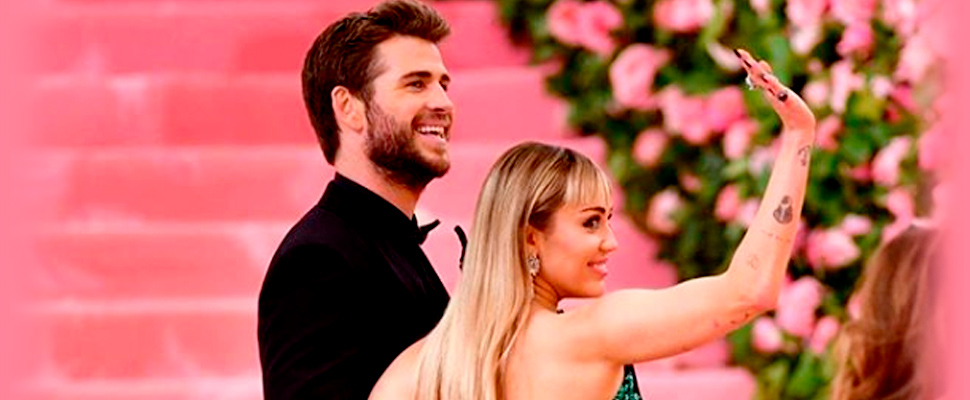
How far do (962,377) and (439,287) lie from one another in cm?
73

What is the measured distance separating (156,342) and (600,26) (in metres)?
1.36

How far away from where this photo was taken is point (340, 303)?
3.00m

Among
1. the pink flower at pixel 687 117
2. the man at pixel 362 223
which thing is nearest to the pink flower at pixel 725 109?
the pink flower at pixel 687 117

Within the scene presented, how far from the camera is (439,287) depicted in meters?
3.26

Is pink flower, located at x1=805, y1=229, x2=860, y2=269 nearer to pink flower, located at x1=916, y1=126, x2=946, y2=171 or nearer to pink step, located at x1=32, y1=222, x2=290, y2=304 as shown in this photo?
pink flower, located at x1=916, y1=126, x2=946, y2=171

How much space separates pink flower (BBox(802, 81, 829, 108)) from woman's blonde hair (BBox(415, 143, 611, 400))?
2.34m

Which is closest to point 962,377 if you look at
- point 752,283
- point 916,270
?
point 916,270

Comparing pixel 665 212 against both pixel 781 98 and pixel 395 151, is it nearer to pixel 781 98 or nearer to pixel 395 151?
pixel 395 151

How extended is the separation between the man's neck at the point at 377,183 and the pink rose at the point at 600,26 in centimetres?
260

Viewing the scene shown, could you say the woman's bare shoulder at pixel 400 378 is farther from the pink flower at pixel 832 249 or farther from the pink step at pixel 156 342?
the pink step at pixel 156 342

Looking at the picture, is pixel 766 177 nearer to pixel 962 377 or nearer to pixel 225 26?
pixel 225 26

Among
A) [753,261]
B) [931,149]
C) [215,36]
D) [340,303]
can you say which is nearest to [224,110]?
[215,36]

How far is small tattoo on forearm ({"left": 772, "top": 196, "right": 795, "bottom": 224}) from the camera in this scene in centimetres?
270

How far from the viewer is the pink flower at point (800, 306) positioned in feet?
17.0
